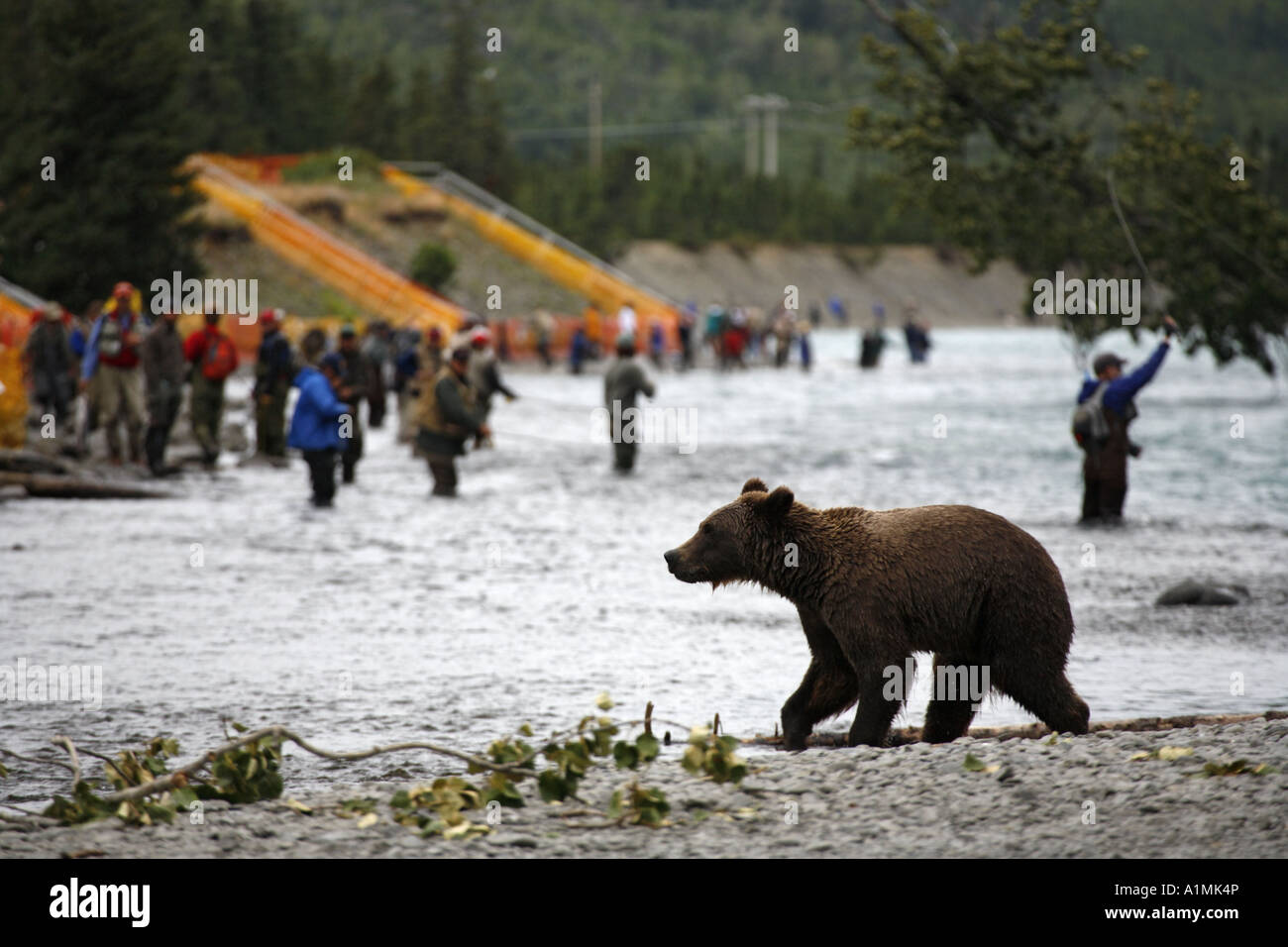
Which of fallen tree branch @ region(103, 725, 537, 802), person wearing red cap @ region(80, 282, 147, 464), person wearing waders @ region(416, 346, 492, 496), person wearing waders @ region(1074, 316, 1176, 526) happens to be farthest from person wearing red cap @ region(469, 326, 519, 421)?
fallen tree branch @ region(103, 725, 537, 802)

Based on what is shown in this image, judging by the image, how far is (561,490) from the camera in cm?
1998

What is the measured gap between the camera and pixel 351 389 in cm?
1958

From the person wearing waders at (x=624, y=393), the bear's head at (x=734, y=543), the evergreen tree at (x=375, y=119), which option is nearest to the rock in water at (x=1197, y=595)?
the bear's head at (x=734, y=543)

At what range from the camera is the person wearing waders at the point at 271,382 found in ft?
66.6

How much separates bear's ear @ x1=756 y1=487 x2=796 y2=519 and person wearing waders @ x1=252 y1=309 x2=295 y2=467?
43.1ft

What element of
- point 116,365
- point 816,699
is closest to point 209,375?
point 116,365

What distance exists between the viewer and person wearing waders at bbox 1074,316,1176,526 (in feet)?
49.1

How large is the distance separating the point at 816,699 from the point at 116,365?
14041 mm

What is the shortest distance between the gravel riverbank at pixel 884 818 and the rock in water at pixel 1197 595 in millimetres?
5651

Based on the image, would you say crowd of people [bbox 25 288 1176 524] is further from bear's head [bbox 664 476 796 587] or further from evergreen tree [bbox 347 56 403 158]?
evergreen tree [bbox 347 56 403 158]

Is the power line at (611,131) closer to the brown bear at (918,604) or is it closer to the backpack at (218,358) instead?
the backpack at (218,358)

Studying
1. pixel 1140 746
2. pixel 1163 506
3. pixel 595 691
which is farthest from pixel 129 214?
pixel 1140 746

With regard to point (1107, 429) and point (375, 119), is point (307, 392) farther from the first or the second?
point (375, 119)
